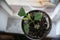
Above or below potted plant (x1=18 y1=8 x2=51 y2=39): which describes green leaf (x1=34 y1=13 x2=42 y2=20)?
above

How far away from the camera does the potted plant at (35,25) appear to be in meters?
1.13

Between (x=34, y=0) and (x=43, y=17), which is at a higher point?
(x=34, y=0)

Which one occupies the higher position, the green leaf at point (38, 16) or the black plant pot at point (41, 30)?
the green leaf at point (38, 16)

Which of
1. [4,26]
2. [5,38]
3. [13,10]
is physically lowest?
[5,38]

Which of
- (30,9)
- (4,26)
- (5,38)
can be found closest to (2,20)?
(4,26)

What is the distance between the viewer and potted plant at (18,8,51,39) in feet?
3.71

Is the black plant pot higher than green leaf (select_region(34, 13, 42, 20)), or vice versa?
green leaf (select_region(34, 13, 42, 20))

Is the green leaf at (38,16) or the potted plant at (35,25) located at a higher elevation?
the green leaf at (38,16)

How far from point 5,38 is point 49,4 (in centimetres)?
49

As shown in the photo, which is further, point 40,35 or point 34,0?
point 34,0

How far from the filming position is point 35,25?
1.14 m

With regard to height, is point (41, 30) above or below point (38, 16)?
below

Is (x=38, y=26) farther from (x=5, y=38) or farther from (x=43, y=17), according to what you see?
(x=5, y=38)

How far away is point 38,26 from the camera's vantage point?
1.14 meters
